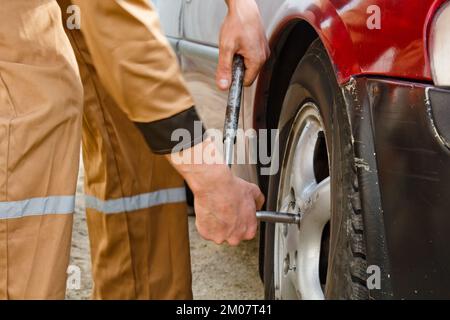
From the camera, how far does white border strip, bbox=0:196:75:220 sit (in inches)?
74.3

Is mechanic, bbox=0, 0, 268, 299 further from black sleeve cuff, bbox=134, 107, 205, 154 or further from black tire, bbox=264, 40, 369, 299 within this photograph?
black tire, bbox=264, 40, 369, 299

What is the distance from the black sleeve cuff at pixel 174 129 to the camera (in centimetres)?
184

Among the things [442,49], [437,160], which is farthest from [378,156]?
[442,49]

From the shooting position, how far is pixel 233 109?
217 cm

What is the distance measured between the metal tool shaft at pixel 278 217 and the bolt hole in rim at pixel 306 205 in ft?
0.07

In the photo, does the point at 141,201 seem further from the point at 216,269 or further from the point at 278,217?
the point at 216,269

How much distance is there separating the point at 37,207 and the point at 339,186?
711mm

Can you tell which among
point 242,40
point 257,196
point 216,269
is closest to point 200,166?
point 257,196

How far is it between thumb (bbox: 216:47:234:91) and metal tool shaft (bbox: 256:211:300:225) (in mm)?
378

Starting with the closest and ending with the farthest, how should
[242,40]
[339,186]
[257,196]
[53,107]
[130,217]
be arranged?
[339,186]
[53,107]
[257,196]
[242,40]
[130,217]

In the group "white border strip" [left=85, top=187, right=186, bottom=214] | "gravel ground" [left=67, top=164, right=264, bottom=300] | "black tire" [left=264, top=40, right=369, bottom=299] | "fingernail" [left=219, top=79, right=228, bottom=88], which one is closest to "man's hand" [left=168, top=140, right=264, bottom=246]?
"black tire" [left=264, top=40, right=369, bottom=299]

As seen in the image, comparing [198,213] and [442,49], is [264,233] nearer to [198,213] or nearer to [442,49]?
[198,213]

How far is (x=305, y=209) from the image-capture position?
2158 mm
